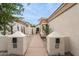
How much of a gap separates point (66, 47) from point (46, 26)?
23.9 inches

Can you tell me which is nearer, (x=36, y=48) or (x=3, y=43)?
(x=3, y=43)

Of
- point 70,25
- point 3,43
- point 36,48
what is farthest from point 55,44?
A: point 3,43

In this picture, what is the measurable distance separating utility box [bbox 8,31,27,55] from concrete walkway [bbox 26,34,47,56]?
12 cm

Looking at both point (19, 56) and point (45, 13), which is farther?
point (45, 13)

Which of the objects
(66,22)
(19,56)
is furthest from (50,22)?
(19,56)

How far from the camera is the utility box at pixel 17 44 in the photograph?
3.25 metres

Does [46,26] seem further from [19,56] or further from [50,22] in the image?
[19,56]

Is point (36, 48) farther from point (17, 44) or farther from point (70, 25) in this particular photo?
point (70, 25)

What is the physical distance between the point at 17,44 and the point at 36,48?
402 mm

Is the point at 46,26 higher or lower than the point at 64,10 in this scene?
lower

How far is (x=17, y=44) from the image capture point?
333 centimetres

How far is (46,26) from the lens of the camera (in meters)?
3.46

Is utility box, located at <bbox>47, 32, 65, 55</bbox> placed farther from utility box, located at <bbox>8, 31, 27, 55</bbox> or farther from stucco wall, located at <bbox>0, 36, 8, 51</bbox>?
stucco wall, located at <bbox>0, 36, 8, 51</bbox>

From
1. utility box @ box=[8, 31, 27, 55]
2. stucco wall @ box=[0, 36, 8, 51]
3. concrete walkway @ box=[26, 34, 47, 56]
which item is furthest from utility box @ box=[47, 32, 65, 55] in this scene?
stucco wall @ box=[0, 36, 8, 51]
